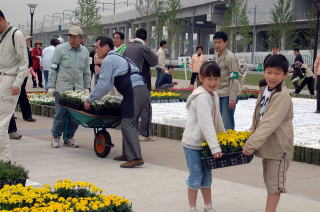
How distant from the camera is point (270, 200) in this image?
4.95 metres

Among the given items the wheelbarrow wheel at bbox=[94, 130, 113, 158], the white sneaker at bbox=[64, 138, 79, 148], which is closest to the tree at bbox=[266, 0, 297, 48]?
the white sneaker at bbox=[64, 138, 79, 148]

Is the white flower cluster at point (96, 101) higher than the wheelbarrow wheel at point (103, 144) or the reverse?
higher

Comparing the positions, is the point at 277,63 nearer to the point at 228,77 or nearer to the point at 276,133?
the point at 276,133

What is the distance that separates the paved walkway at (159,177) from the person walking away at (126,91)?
1.38 feet

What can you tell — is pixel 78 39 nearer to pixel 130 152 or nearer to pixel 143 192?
pixel 130 152

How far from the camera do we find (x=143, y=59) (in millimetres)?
10094

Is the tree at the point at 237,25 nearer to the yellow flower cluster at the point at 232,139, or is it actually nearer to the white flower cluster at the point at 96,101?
the white flower cluster at the point at 96,101

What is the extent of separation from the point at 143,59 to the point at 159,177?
11.1ft

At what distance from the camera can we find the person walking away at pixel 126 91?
315 inches

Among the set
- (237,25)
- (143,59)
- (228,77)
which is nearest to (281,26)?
(237,25)

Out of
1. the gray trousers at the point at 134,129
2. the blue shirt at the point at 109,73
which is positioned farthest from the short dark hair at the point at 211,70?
the blue shirt at the point at 109,73

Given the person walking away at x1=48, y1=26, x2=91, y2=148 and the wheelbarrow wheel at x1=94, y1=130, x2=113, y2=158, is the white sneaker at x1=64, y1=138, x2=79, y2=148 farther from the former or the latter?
the wheelbarrow wheel at x1=94, y1=130, x2=113, y2=158

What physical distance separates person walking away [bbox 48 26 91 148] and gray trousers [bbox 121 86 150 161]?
1.61 meters

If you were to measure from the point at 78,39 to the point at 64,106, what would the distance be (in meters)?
1.19
